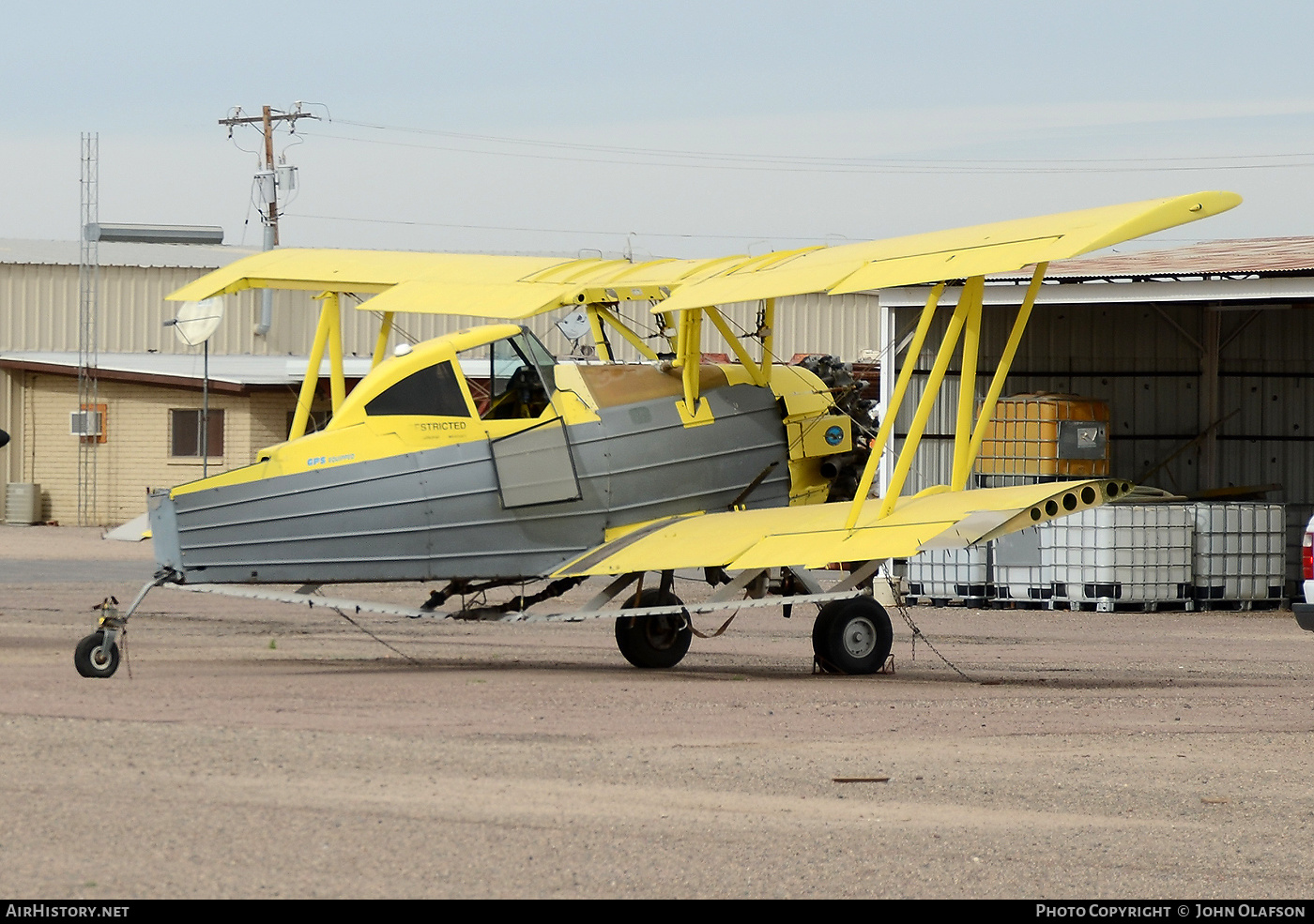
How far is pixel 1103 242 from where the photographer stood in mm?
10773

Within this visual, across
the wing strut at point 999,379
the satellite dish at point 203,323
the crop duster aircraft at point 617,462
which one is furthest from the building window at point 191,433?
the wing strut at point 999,379

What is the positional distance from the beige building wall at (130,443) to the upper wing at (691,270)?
26.5 meters

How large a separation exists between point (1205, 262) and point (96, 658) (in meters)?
17.2

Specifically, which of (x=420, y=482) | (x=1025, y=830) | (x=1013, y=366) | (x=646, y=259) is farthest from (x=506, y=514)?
(x=1013, y=366)

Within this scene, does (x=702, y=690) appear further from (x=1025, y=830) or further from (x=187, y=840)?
(x=187, y=840)

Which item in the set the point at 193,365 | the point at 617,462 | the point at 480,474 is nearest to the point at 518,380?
the point at 480,474

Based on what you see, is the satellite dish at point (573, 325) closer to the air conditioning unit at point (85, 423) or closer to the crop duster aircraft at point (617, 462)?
the crop duster aircraft at point (617, 462)

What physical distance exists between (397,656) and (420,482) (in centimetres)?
271

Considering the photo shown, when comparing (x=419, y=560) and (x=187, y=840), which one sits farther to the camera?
(x=419, y=560)

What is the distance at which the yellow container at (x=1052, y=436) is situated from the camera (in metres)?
24.0

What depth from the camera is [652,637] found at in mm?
14203

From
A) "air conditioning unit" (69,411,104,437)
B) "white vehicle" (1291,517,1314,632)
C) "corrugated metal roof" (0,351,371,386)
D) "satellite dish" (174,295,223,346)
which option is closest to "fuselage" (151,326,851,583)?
"white vehicle" (1291,517,1314,632)

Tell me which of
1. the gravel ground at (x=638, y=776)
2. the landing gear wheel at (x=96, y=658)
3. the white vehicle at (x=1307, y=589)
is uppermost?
the white vehicle at (x=1307, y=589)

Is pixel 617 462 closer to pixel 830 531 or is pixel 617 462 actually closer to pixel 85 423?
pixel 830 531
